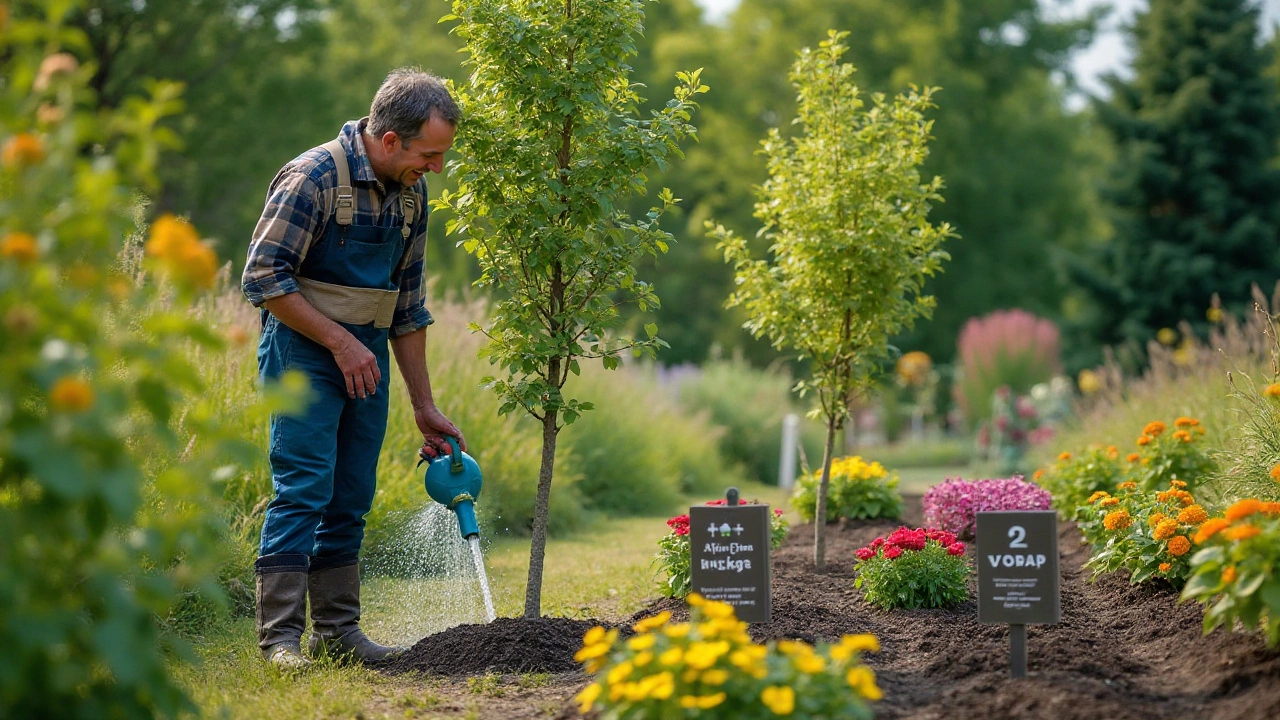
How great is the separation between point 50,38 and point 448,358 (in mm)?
5470

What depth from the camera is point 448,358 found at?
7.55 m

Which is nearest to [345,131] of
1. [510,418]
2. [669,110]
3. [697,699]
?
[669,110]

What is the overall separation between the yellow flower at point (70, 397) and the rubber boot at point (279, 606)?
2.11m

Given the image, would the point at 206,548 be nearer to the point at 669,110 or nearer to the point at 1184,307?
the point at 669,110

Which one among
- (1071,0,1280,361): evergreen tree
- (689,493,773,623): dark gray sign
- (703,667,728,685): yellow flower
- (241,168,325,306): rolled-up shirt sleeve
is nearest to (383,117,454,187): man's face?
(241,168,325,306): rolled-up shirt sleeve

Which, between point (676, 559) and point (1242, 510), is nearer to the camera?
point (1242, 510)

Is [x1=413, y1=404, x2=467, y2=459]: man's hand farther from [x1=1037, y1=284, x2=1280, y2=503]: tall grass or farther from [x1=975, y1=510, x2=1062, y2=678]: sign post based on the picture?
[x1=1037, y1=284, x2=1280, y2=503]: tall grass

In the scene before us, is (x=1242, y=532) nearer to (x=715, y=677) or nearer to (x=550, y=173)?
(x=715, y=677)

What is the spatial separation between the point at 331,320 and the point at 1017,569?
2.37m

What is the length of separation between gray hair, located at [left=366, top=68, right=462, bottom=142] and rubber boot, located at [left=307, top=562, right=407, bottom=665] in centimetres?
165

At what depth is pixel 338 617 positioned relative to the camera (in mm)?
4238

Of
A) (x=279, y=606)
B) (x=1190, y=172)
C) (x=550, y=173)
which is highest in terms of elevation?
(x=1190, y=172)

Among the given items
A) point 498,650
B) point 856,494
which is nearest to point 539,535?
point 498,650

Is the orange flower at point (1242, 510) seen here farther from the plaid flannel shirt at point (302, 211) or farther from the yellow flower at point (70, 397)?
the plaid flannel shirt at point (302, 211)
